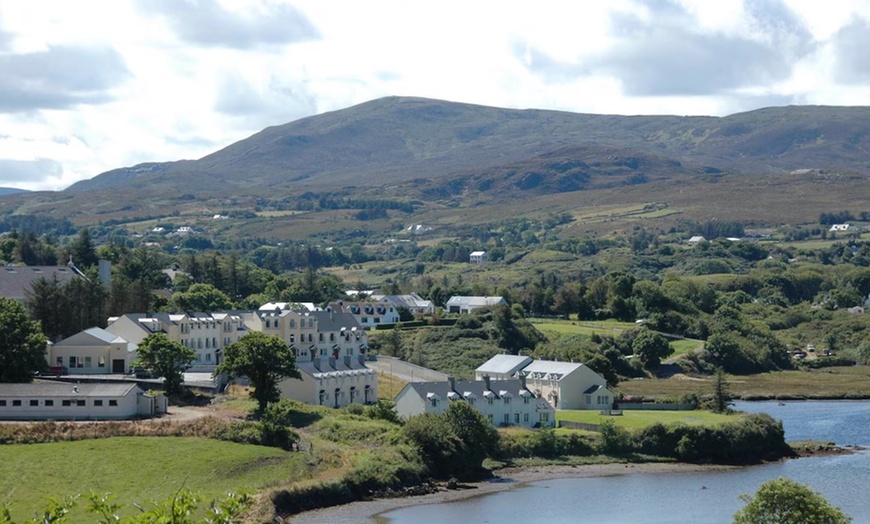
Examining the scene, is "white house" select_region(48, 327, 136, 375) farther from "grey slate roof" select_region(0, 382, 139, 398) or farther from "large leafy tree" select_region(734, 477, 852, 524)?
"large leafy tree" select_region(734, 477, 852, 524)

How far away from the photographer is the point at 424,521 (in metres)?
49.1

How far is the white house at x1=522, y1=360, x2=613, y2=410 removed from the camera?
242ft

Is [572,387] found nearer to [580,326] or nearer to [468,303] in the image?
[580,326]

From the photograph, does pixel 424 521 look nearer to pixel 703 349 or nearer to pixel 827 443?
pixel 827 443

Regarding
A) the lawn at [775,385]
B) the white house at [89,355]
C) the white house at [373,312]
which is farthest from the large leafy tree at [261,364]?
the white house at [373,312]

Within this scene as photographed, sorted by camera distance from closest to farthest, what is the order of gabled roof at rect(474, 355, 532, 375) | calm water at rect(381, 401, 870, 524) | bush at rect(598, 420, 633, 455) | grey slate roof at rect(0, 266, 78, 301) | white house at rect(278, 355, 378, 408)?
1. calm water at rect(381, 401, 870, 524)
2. bush at rect(598, 420, 633, 455)
3. white house at rect(278, 355, 378, 408)
4. gabled roof at rect(474, 355, 532, 375)
5. grey slate roof at rect(0, 266, 78, 301)

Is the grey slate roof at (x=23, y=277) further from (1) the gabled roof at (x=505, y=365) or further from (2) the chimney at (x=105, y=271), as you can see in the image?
(1) the gabled roof at (x=505, y=365)

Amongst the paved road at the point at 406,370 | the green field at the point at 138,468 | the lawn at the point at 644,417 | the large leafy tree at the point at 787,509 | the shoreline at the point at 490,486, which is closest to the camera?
the large leafy tree at the point at 787,509

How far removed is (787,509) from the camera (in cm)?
3822

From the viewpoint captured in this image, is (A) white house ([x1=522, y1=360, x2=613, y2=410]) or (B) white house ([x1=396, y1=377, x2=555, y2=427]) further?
(A) white house ([x1=522, y1=360, x2=613, y2=410])

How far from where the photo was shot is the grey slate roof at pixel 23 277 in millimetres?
80000

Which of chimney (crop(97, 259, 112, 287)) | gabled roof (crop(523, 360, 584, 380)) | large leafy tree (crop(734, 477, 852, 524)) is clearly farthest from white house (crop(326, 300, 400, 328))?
large leafy tree (crop(734, 477, 852, 524))

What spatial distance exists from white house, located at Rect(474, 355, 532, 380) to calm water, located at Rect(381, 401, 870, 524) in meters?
18.7

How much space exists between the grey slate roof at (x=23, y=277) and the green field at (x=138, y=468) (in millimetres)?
28581
